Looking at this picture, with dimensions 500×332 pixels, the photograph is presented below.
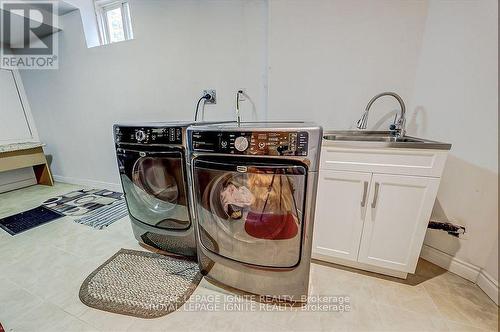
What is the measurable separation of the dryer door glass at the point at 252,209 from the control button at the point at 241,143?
0.23 feet

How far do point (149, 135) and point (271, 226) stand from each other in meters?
0.88

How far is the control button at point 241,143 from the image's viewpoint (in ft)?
2.78

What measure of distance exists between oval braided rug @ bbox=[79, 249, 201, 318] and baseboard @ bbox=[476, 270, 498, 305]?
1.64m

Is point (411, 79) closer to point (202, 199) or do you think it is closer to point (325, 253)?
point (325, 253)

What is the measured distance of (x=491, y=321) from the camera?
96cm

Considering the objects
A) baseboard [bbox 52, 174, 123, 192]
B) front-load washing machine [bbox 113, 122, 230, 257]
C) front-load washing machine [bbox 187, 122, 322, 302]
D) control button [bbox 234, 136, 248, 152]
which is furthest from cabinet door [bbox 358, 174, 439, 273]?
baseboard [bbox 52, 174, 123, 192]

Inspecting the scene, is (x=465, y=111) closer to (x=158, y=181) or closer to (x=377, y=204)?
(x=377, y=204)

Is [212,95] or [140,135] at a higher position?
[212,95]

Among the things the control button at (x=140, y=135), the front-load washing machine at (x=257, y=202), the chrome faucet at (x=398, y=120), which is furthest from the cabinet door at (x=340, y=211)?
the control button at (x=140, y=135)

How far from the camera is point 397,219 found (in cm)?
109

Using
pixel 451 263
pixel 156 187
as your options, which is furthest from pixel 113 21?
pixel 451 263

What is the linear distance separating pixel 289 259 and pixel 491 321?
1.03 m

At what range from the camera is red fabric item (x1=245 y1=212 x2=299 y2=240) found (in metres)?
0.93

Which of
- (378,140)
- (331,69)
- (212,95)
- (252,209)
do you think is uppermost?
(331,69)
